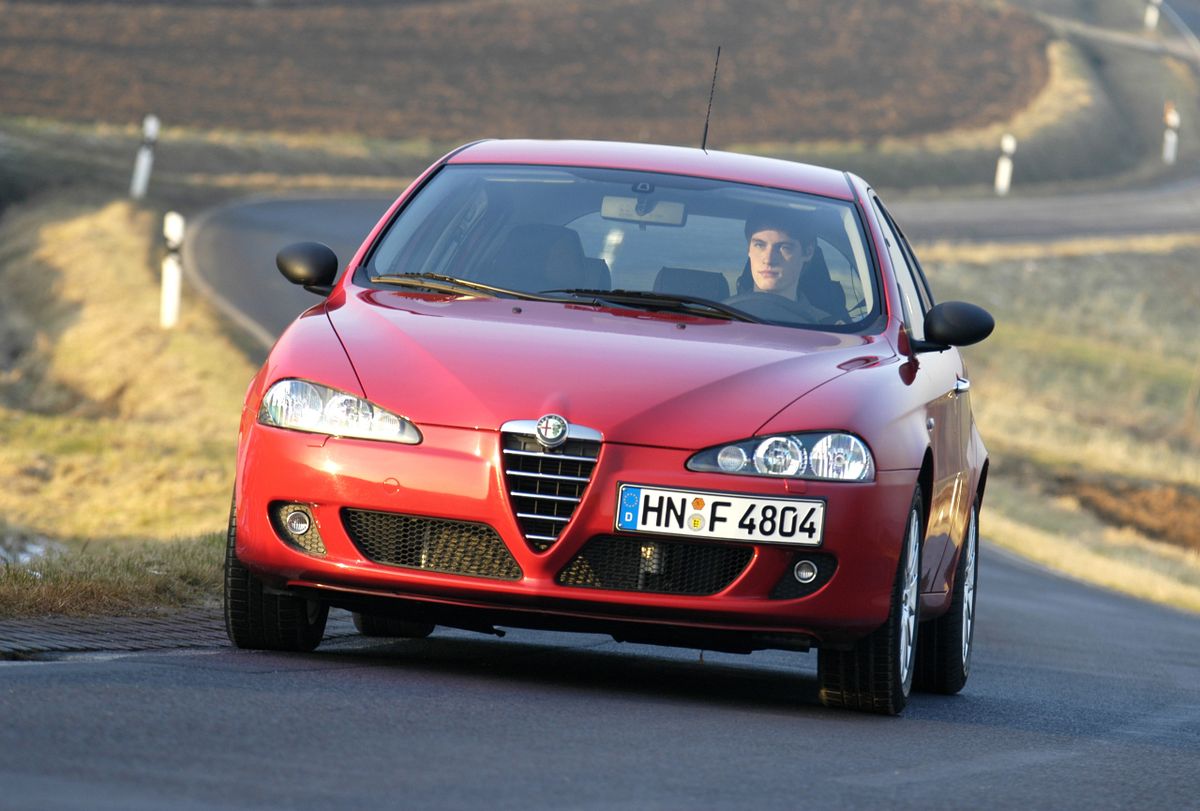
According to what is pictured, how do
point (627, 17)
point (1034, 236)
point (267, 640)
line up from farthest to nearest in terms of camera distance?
point (627, 17) → point (1034, 236) → point (267, 640)

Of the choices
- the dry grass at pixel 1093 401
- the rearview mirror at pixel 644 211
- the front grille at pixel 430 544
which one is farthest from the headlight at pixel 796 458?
the dry grass at pixel 1093 401

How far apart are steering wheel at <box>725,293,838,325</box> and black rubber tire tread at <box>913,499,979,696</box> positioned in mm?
1454

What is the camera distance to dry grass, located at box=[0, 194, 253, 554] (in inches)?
599

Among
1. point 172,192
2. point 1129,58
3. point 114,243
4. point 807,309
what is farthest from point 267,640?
point 1129,58

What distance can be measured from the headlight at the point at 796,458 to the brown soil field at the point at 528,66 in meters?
36.5

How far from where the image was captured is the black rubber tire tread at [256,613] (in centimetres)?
723

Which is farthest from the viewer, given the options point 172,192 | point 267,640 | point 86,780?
point 172,192

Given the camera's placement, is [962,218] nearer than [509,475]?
No

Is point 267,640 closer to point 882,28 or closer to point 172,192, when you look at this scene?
point 172,192

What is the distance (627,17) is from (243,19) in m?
13.6

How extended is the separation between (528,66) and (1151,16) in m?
32.6

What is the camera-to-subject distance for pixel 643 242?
808cm

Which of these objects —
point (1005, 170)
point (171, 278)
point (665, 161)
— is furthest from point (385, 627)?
point (1005, 170)

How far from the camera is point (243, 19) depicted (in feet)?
190
